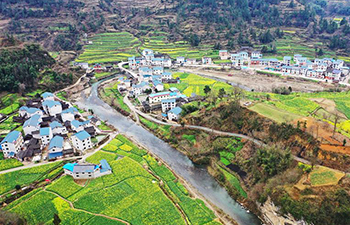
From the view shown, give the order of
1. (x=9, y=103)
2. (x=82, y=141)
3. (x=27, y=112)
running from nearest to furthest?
1. (x=82, y=141)
2. (x=27, y=112)
3. (x=9, y=103)

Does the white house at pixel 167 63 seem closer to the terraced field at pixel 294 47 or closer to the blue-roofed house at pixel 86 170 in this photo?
the terraced field at pixel 294 47

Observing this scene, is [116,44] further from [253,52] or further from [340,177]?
[340,177]

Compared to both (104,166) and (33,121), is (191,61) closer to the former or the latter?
(33,121)

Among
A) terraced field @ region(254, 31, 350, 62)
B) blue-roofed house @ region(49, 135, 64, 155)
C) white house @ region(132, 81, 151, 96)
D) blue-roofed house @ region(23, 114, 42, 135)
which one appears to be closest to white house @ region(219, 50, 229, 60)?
terraced field @ region(254, 31, 350, 62)

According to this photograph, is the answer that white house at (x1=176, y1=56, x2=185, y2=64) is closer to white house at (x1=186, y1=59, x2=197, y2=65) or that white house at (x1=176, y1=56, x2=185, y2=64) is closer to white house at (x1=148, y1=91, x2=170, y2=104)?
white house at (x1=186, y1=59, x2=197, y2=65)

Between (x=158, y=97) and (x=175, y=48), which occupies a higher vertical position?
(x=175, y=48)

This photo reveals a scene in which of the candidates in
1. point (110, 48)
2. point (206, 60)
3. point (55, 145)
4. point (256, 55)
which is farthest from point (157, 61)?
point (55, 145)

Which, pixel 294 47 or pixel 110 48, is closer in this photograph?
pixel 294 47

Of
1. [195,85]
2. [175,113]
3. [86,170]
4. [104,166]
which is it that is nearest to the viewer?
[86,170]
